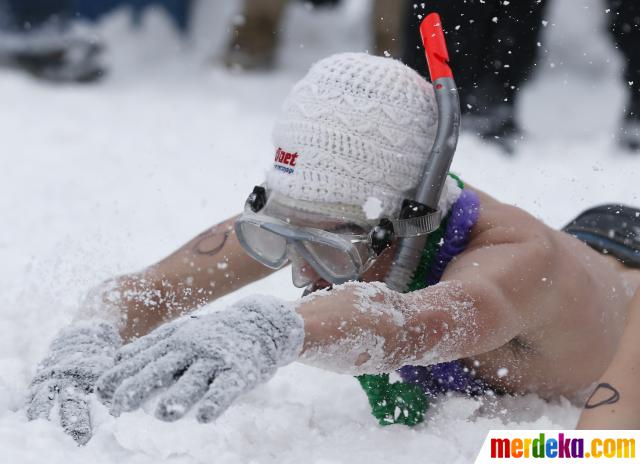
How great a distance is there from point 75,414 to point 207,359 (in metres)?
0.50

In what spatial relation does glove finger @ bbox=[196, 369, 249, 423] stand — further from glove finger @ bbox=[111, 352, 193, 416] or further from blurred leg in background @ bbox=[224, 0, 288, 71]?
blurred leg in background @ bbox=[224, 0, 288, 71]

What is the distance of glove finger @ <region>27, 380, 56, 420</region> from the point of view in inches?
67.6

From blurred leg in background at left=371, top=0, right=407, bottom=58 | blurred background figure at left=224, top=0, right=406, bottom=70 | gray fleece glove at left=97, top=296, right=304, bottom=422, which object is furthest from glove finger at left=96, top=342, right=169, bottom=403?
blurred background figure at left=224, top=0, right=406, bottom=70

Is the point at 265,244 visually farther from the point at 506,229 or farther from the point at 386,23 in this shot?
the point at 386,23

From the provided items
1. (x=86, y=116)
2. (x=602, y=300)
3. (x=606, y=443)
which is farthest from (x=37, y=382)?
(x=86, y=116)

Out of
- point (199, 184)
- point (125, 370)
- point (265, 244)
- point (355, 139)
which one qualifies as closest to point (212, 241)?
point (265, 244)

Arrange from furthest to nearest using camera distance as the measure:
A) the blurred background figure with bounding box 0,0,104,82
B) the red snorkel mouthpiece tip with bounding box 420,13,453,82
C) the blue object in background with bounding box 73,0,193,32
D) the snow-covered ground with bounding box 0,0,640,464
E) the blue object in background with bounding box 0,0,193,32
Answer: the blue object in background with bounding box 73,0,193,32
the blue object in background with bounding box 0,0,193,32
the blurred background figure with bounding box 0,0,104,82
the red snorkel mouthpiece tip with bounding box 420,13,453,82
the snow-covered ground with bounding box 0,0,640,464

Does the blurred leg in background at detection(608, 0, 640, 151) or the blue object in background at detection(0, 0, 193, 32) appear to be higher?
the blurred leg in background at detection(608, 0, 640, 151)

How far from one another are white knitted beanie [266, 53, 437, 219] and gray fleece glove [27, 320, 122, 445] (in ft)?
1.57

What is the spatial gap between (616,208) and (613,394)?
1.10 m

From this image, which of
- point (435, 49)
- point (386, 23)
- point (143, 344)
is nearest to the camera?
point (143, 344)

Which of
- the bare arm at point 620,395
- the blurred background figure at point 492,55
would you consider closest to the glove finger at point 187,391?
the bare arm at point 620,395

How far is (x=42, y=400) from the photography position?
1.74m

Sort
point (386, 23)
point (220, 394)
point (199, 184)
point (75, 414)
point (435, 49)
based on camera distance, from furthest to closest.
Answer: point (386, 23), point (199, 184), point (435, 49), point (75, 414), point (220, 394)
